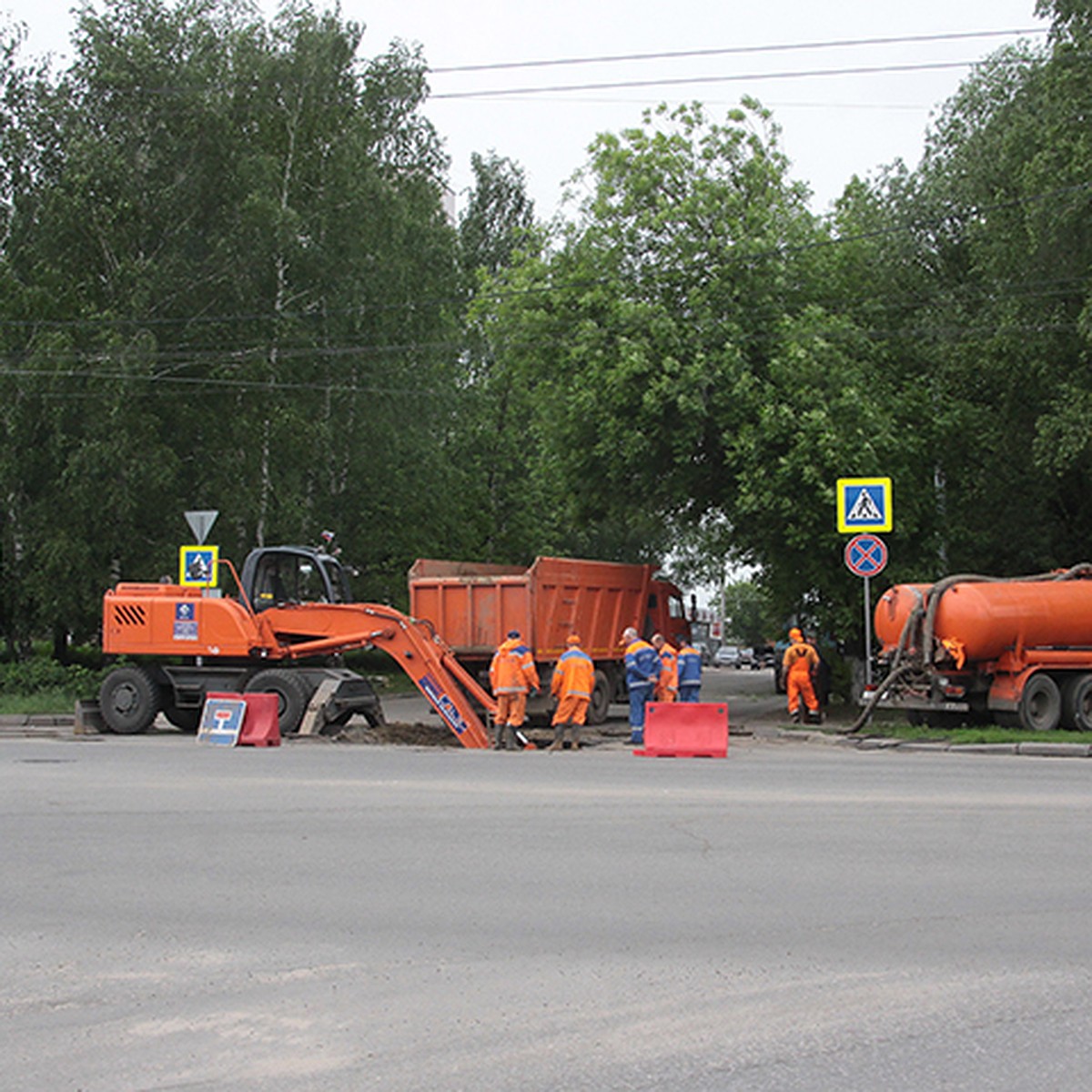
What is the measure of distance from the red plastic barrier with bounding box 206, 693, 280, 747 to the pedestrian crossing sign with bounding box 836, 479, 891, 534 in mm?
8940

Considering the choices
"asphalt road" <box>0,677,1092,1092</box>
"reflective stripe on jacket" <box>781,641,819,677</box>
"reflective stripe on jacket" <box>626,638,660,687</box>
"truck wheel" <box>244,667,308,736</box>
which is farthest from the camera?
"reflective stripe on jacket" <box>781,641,819,677</box>

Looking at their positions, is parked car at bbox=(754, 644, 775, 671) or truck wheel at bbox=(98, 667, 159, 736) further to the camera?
parked car at bbox=(754, 644, 775, 671)

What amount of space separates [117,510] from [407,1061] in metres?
27.1

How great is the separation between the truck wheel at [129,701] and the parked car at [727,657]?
229 feet

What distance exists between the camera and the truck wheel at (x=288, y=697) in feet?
68.1

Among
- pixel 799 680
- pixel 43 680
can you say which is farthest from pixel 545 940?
pixel 43 680

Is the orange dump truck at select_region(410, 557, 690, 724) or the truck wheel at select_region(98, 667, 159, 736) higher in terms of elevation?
the orange dump truck at select_region(410, 557, 690, 724)

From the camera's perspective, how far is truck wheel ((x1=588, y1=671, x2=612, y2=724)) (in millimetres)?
25203

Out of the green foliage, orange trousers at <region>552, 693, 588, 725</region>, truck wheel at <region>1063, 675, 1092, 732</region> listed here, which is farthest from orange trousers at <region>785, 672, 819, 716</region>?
the green foliage

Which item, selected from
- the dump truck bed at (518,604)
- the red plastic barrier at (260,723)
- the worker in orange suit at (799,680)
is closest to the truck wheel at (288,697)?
the red plastic barrier at (260,723)

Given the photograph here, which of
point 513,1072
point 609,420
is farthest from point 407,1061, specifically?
point 609,420

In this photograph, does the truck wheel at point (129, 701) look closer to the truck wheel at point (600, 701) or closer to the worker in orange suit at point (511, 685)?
the worker in orange suit at point (511, 685)

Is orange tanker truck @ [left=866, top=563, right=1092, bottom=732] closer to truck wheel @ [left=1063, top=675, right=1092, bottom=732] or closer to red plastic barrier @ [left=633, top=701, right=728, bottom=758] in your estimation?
truck wheel @ [left=1063, top=675, right=1092, bottom=732]

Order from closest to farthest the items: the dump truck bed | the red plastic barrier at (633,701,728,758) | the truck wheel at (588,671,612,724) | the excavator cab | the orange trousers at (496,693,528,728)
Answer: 1. the red plastic barrier at (633,701,728,758)
2. the orange trousers at (496,693,528,728)
3. the excavator cab
4. the dump truck bed
5. the truck wheel at (588,671,612,724)
